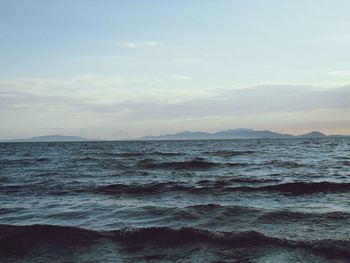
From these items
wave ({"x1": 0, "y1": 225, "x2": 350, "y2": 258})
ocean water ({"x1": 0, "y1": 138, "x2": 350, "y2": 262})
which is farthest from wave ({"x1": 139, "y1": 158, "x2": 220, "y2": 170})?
wave ({"x1": 0, "y1": 225, "x2": 350, "y2": 258})

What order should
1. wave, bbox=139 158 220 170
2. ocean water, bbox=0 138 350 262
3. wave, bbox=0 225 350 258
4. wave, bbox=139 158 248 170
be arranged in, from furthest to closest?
1. wave, bbox=139 158 220 170
2. wave, bbox=139 158 248 170
3. wave, bbox=0 225 350 258
4. ocean water, bbox=0 138 350 262

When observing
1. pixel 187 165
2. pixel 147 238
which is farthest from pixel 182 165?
pixel 147 238

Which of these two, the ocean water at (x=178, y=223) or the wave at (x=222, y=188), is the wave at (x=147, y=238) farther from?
the wave at (x=222, y=188)

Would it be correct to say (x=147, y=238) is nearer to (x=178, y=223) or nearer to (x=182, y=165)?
(x=178, y=223)

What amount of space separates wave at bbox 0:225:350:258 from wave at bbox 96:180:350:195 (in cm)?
768

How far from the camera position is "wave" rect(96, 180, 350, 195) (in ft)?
59.8

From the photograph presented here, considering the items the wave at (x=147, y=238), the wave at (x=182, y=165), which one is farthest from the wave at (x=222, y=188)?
the wave at (x=182, y=165)

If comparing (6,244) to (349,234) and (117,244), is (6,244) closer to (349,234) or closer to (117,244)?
(117,244)

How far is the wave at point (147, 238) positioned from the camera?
29.7ft

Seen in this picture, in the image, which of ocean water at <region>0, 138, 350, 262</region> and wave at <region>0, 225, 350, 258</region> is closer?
ocean water at <region>0, 138, 350, 262</region>

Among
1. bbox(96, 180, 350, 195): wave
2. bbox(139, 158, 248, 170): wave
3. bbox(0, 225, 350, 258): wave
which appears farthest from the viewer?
bbox(139, 158, 248, 170): wave

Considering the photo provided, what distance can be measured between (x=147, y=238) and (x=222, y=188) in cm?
950

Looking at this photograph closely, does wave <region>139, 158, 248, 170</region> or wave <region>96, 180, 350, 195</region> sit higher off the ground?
wave <region>96, 180, 350, 195</region>

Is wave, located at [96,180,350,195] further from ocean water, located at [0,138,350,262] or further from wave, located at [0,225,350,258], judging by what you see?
wave, located at [0,225,350,258]
